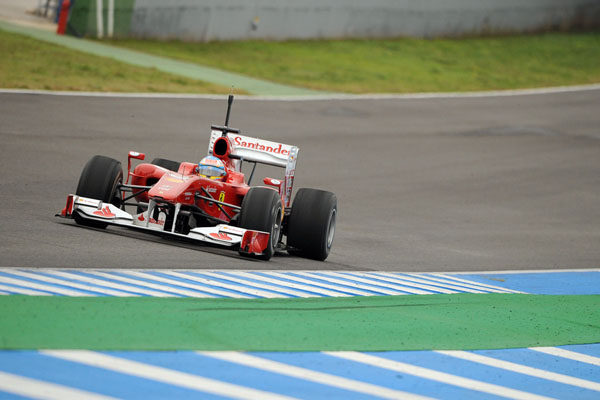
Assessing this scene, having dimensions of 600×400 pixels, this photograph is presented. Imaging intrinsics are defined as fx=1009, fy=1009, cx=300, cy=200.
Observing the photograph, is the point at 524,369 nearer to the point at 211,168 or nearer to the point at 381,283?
the point at 381,283

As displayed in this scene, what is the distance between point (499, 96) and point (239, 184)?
24220mm

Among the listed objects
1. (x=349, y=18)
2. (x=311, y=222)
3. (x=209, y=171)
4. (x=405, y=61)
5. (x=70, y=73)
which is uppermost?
(x=349, y=18)

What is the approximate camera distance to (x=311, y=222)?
13.2 m

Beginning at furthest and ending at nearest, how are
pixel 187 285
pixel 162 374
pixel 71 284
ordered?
pixel 187 285, pixel 71 284, pixel 162 374

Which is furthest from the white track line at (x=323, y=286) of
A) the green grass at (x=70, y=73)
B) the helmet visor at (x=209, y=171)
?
the green grass at (x=70, y=73)

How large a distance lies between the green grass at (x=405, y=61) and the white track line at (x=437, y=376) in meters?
25.7

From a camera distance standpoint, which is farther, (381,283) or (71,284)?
(381,283)

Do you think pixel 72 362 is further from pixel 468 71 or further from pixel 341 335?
pixel 468 71

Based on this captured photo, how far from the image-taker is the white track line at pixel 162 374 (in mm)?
6648

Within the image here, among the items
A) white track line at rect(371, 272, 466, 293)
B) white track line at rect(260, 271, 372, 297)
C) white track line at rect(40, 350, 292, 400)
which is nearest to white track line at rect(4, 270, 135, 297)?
white track line at rect(40, 350, 292, 400)

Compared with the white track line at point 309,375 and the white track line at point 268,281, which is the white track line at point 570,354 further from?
the white track line at point 309,375

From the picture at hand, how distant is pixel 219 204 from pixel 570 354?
15.8 ft

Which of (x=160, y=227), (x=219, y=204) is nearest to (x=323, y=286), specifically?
(x=219, y=204)

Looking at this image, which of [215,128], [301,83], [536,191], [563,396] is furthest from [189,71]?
[563,396]
